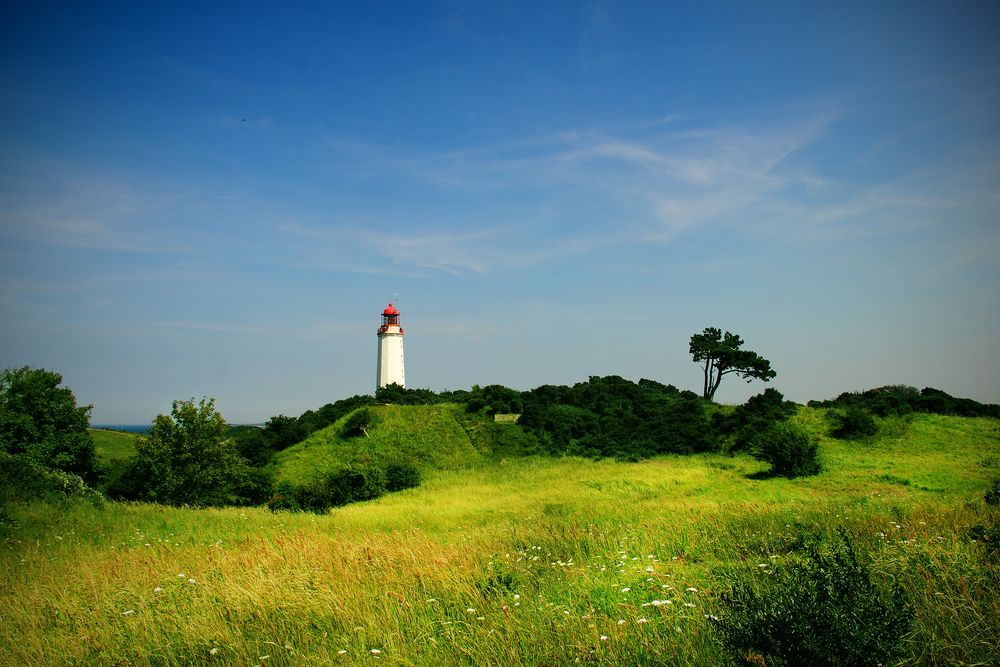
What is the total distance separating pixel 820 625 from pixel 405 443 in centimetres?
3582

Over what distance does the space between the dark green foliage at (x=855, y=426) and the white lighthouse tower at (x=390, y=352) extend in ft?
141

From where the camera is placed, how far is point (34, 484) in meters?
17.0

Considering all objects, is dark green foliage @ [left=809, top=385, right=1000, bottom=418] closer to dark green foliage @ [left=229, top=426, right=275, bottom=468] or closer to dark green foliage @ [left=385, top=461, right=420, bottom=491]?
dark green foliage @ [left=385, top=461, right=420, bottom=491]

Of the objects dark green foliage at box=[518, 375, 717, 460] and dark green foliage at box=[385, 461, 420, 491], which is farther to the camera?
dark green foliage at box=[518, 375, 717, 460]

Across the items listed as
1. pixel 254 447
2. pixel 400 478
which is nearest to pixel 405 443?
pixel 400 478

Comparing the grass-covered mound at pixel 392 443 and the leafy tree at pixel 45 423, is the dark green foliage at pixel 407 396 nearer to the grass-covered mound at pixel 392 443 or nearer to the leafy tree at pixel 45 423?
the grass-covered mound at pixel 392 443

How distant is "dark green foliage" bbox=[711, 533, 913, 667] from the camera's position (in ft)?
12.5

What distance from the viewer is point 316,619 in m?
6.12

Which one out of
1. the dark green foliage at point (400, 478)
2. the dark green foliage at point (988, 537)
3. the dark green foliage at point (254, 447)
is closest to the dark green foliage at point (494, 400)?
the dark green foliage at point (400, 478)

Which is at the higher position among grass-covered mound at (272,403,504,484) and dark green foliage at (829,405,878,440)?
dark green foliage at (829,405,878,440)

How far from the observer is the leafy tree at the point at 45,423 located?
3272cm

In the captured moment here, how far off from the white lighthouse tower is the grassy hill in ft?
62.4

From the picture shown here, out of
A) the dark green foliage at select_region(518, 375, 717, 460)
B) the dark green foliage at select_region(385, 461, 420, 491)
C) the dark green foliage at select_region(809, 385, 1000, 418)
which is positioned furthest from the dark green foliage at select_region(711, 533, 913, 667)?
the dark green foliage at select_region(809, 385, 1000, 418)

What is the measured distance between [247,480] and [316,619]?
28192 millimetres
